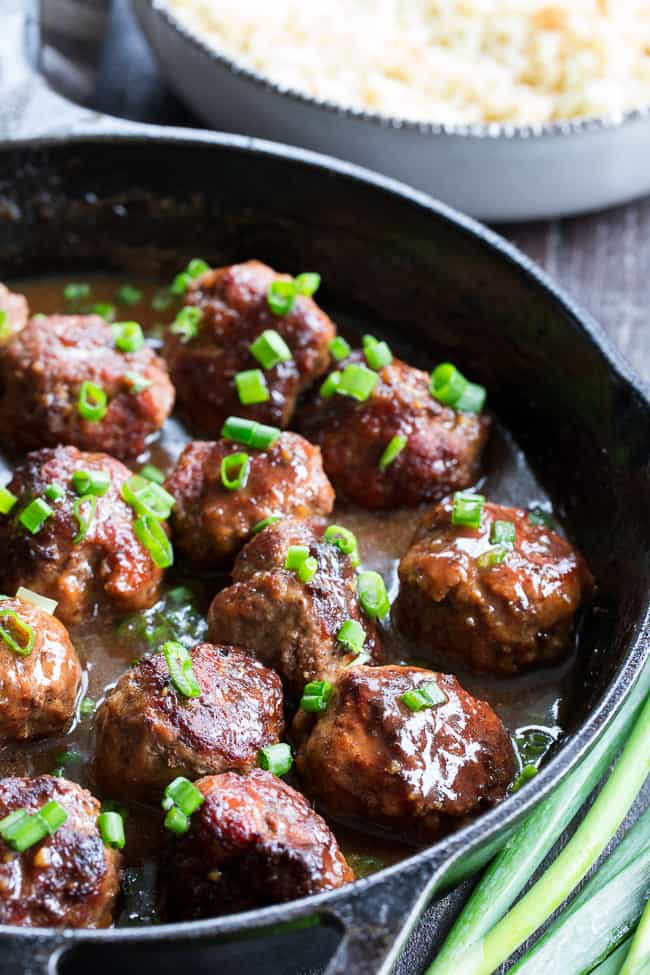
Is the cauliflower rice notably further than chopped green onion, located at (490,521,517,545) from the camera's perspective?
Yes

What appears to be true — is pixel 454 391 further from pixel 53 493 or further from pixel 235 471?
pixel 53 493

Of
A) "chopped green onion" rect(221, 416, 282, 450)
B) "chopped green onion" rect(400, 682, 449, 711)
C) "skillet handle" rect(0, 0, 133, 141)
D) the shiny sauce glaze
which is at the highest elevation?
"skillet handle" rect(0, 0, 133, 141)

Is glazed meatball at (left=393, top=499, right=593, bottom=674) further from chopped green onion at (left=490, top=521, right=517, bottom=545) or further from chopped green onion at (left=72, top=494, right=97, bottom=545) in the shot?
chopped green onion at (left=72, top=494, right=97, bottom=545)

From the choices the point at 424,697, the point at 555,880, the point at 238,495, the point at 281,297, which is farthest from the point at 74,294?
the point at 555,880

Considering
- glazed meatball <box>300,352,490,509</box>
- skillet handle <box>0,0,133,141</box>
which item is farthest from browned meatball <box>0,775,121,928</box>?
skillet handle <box>0,0,133,141</box>

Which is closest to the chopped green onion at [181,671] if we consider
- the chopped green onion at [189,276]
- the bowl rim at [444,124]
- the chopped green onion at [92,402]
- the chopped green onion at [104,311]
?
the chopped green onion at [92,402]

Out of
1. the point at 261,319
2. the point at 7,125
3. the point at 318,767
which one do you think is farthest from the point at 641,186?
the point at 318,767

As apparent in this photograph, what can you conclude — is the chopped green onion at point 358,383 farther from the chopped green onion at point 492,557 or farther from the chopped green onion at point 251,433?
the chopped green onion at point 492,557
